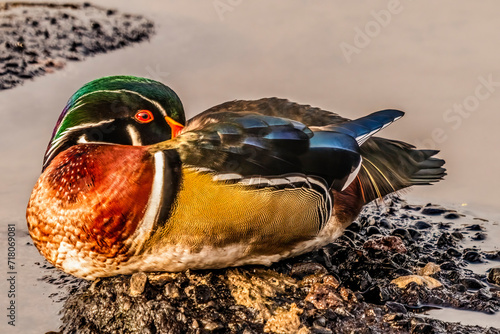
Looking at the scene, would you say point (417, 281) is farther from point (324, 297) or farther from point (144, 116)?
point (144, 116)

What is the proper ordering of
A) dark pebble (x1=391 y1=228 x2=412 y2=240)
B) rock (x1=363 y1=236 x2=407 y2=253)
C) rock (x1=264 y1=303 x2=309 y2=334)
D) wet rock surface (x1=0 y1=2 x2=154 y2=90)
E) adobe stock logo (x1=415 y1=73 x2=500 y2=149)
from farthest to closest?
wet rock surface (x1=0 y1=2 x2=154 y2=90), adobe stock logo (x1=415 y1=73 x2=500 y2=149), dark pebble (x1=391 y1=228 x2=412 y2=240), rock (x1=363 y1=236 x2=407 y2=253), rock (x1=264 y1=303 x2=309 y2=334)

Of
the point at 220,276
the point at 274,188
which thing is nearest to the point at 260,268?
the point at 220,276

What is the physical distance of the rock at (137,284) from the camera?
3.55 m

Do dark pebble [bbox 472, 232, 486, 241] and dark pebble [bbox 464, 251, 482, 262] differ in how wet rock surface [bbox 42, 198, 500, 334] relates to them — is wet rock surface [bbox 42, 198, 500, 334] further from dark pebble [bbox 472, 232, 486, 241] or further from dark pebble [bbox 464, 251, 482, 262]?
dark pebble [bbox 472, 232, 486, 241]

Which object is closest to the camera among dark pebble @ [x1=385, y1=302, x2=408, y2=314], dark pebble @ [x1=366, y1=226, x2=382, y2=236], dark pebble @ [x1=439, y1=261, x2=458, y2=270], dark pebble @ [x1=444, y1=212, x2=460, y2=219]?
dark pebble @ [x1=385, y1=302, x2=408, y2=314]

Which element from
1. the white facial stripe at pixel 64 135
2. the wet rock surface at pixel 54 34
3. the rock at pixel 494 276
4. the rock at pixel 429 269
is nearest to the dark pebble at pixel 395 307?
the rock at pixel 429 269

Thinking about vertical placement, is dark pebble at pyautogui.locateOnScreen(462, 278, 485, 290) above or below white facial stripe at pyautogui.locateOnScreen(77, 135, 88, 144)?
below

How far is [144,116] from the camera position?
3.71m

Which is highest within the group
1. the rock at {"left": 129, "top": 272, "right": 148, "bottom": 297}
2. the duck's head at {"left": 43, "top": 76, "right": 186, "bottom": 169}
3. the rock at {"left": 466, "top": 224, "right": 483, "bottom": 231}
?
the duck's head at {"left": 43, "top": 76, "right": 186, "bottom": 169}

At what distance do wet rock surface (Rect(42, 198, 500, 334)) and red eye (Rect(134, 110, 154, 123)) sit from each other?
81cm

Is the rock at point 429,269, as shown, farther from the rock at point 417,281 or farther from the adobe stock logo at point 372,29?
the adobe stock logo at point 372,29

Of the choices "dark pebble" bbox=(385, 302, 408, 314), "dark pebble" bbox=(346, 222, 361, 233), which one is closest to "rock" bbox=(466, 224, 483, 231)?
"dark pebble" bbox=(346, 222, 361, 233)

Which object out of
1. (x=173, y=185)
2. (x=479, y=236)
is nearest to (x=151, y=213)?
(x=173, y=185)

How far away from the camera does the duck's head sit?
3682 millimetres
